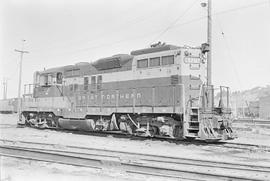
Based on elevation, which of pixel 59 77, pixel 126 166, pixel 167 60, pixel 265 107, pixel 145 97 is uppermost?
pixel 167 60

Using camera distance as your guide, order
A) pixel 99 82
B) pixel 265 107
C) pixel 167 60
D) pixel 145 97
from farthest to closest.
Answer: pixel 265 107, pixel 99 82, pixel 145 97, pixel 167 60

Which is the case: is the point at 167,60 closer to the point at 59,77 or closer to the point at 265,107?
the point at 59,77

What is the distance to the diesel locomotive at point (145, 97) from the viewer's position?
13.5m

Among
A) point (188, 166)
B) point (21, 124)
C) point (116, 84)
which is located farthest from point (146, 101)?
point (21, 124)

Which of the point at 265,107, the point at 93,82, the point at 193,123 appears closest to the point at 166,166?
the point at 193,123

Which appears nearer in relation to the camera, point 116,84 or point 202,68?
point 202,68

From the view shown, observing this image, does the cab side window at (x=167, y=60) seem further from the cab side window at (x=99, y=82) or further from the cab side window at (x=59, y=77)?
the cab side window at (x=59, y=77)

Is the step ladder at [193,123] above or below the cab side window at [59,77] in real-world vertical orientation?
below

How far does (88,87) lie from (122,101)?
2.79 metres

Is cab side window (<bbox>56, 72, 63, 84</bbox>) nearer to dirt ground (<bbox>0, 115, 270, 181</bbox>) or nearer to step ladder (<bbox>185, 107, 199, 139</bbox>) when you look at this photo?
dirt ground (<bbox>0, 115, 270, 181</bbox>)

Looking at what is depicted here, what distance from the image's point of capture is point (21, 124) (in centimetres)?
2247

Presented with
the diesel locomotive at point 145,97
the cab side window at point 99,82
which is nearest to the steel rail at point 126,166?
the diesel locomotive at point 145,97

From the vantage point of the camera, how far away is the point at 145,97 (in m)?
15.0

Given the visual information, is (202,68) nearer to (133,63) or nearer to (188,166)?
(133,63)
